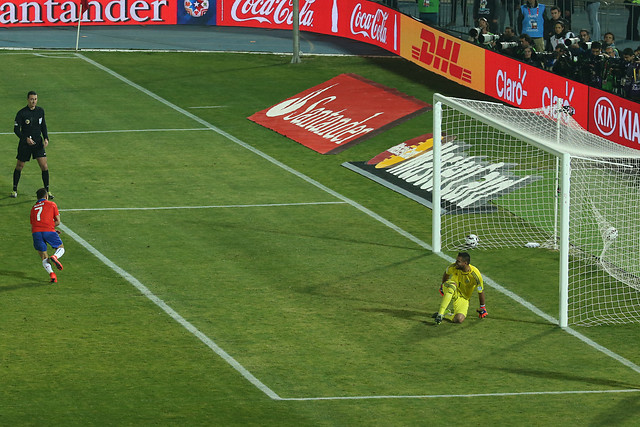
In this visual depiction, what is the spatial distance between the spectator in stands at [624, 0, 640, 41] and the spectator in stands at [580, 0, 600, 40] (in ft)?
3.58

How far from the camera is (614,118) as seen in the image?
1043 inches

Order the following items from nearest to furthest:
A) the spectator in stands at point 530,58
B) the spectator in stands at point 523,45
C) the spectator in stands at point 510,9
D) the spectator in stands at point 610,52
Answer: the spectator in stands at point 610,52, the spectator in stands at point 530,58, the spectator in stands at point 523,45, the spectator in stands at point 510,9

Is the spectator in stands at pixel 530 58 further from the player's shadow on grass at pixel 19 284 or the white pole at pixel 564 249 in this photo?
the player's shadow on grass at pixel 19 284

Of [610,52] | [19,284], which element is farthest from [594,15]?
A: [19,284]

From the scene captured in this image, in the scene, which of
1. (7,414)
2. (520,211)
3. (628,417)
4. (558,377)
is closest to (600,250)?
(520,211)

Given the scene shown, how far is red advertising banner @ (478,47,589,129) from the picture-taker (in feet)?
91.4

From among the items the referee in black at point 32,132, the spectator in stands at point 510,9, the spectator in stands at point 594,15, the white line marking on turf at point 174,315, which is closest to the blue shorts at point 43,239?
the white line marking on turf at point 174,315

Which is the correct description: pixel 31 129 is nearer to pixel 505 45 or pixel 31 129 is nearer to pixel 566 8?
pixel 505 45

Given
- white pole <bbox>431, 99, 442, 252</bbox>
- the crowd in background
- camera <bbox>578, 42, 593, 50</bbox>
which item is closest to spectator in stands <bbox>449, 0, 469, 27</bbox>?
the crowd in background

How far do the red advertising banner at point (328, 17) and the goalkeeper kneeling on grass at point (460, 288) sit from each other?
21.0 m

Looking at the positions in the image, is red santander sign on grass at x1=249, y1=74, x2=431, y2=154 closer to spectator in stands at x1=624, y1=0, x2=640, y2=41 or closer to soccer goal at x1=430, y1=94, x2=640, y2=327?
soccer goal at x1=430, y1=94, x2=640, y2=327

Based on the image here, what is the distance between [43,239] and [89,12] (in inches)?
1045

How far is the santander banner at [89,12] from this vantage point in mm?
43469

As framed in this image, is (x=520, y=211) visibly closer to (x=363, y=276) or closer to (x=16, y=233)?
(x=363, y=276)
